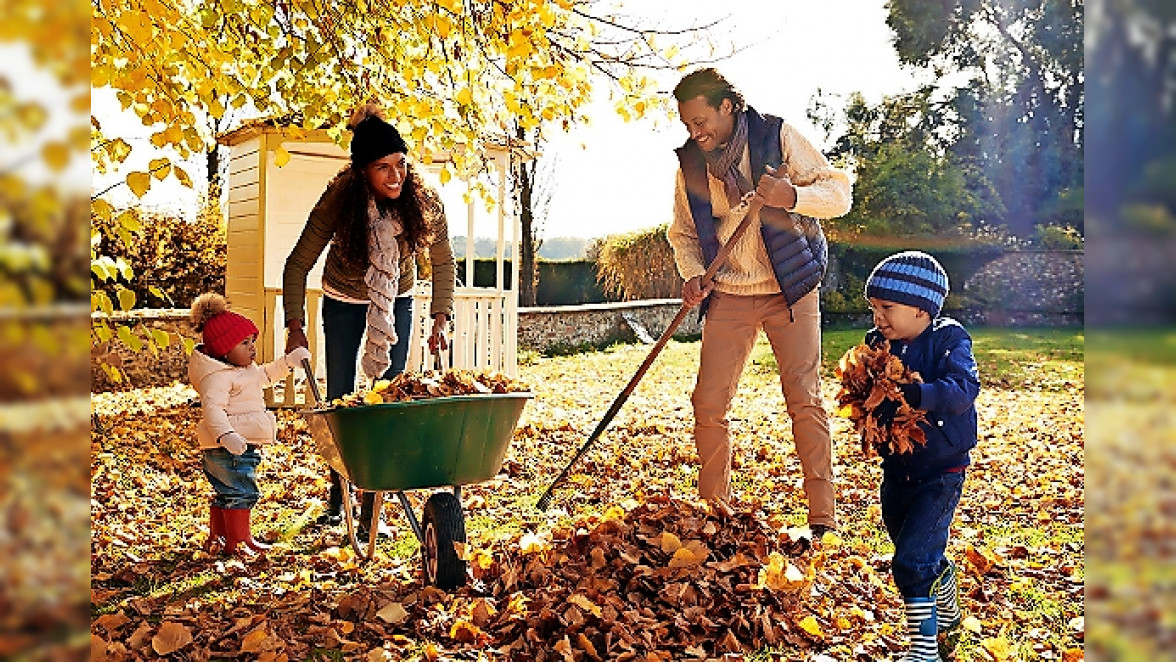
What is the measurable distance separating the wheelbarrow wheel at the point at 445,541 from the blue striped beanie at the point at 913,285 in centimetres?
147

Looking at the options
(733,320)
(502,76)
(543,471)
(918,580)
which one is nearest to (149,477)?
(543,471)

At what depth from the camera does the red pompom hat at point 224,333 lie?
4.15 metres

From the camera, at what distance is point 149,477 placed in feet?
20.0

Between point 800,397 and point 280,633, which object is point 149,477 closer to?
point 280,633

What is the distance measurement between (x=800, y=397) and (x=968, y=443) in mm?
1185

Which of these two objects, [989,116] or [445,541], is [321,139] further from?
[989,116]

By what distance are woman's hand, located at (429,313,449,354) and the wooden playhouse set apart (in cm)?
485

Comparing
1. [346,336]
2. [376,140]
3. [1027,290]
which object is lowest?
[346,336]

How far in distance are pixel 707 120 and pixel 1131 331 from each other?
3.20 m

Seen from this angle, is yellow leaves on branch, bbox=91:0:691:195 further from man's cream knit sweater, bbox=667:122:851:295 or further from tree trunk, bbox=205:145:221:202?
tree trunk, bbox=205:145:221:202

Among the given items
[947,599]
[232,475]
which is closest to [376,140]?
[232,475]

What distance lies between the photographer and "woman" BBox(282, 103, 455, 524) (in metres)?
3.99

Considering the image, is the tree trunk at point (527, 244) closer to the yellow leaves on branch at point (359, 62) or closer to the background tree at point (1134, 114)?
the yellow leaves on branch at point (359, 62)

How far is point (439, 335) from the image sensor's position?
13.6ft
